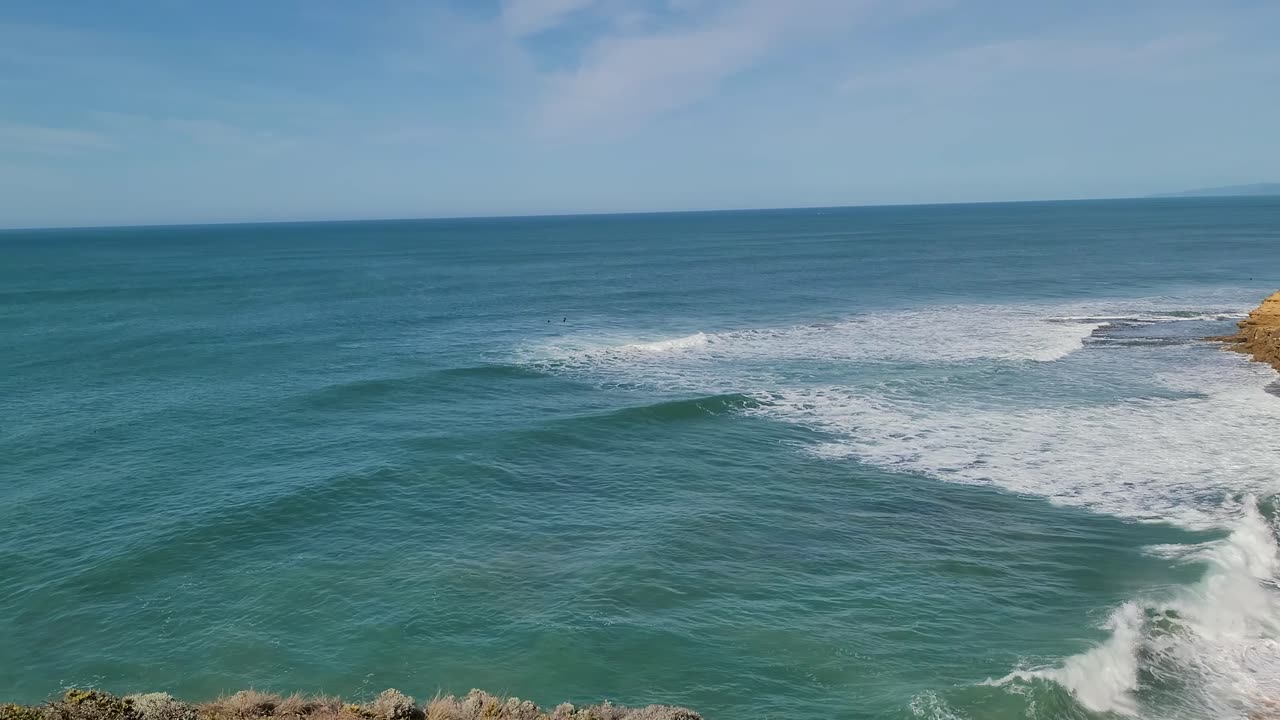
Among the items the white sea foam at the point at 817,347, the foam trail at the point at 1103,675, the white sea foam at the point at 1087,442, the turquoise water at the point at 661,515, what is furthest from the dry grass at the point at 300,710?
the white sea foam at the point at 817,347

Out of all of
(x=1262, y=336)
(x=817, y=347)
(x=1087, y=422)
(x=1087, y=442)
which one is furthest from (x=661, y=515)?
(x=1262, y=336)

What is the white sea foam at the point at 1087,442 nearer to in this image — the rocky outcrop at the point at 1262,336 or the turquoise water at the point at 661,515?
the turquoise water at the point at 661,515

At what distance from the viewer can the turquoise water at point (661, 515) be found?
19.4 m

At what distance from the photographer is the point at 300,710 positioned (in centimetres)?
1516

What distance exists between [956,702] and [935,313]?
57.3m

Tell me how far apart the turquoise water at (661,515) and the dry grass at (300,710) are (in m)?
2.83

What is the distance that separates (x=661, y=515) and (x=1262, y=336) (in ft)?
145

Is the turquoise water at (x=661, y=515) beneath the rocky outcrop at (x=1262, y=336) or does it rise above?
beneath

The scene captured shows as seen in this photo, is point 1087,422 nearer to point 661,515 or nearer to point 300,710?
point 661,515

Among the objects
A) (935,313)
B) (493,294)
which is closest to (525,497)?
(935,313)

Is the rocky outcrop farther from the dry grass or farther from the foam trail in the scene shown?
the dry grass

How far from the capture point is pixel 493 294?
90.6m

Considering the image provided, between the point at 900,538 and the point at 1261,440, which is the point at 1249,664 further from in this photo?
the point at 1261,440

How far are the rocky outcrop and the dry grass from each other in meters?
49.0
